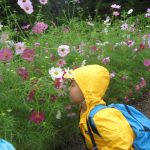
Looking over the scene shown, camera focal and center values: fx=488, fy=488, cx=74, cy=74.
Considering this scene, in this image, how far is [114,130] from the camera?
3.32 m

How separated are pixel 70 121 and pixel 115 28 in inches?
92.9

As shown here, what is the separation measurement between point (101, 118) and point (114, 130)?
0.43 feet

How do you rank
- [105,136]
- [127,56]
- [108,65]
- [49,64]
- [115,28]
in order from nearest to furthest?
[105,136]
[49,64]
[108,65]
[127,56]
[115,28]

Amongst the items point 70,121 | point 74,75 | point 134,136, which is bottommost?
point 70,121

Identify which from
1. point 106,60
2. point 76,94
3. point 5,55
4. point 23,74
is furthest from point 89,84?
point 106,60

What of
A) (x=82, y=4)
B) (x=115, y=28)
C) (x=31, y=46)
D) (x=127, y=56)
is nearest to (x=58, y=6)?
(x=82, y=4)

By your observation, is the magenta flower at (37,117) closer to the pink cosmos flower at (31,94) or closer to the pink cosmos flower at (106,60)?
the pink cosmos flower at (31,94)

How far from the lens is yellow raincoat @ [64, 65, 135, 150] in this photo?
10.9ft

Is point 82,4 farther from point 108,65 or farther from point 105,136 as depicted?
point 105,136

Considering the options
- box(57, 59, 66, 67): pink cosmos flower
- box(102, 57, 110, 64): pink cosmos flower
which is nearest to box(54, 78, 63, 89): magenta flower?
box(57, 59, 66, 67): pink cosmos flower

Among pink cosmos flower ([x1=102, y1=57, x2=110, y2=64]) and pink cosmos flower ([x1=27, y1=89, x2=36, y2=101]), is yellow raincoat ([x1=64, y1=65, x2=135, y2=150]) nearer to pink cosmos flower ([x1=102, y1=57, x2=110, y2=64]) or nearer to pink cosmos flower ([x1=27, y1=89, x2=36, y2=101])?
pink cosmos flower ([x1=27, y1=89, x2=36, y2=101])

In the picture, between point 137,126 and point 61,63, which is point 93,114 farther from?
point 61,63

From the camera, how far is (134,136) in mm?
3408

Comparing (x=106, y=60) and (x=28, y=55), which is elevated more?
(x=28, y=55)
